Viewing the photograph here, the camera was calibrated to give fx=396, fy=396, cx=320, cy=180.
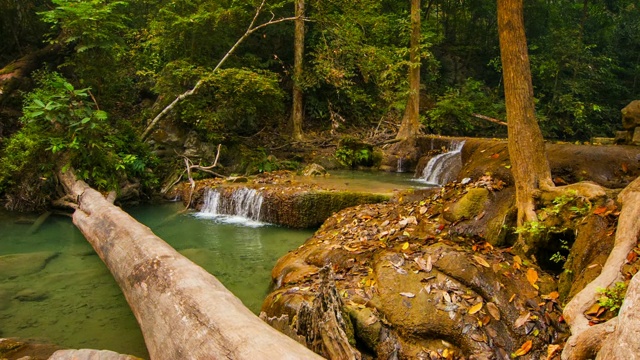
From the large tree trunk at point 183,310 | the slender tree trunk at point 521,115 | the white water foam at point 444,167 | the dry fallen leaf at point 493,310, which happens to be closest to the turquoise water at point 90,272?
the large tree trunk at point 183,310

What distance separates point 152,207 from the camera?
1093 centimetres

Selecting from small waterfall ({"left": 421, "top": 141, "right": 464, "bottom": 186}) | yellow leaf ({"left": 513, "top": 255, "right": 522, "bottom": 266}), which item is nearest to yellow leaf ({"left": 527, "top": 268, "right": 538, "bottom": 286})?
yellow leaf ({"left": 513, "top": 255, "right": 522, "bottom": 266})

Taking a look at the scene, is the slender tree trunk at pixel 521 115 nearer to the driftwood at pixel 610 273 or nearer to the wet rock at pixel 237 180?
the driftwood at pixel 610 273

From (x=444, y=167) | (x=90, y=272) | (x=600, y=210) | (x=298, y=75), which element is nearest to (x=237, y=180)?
(x=90, y=272)

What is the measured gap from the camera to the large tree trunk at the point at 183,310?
96.6 inches

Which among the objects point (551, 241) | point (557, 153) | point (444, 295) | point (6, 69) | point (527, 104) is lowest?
point (444, 295)

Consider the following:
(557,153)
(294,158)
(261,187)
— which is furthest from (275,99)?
(557,153)

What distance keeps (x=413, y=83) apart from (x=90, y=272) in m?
12.0

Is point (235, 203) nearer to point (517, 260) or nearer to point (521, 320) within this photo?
point (517, 260)

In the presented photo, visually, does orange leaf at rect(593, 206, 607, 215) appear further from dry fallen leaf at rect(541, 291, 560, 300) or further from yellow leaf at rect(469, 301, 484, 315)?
yellow leaf at rect(469, 301, 484, 315)

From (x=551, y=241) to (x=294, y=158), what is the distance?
1112cm

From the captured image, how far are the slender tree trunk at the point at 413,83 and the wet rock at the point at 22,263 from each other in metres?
11.8

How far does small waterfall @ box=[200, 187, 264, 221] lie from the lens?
31.7ft

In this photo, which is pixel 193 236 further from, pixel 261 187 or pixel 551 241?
pixel 551 241
